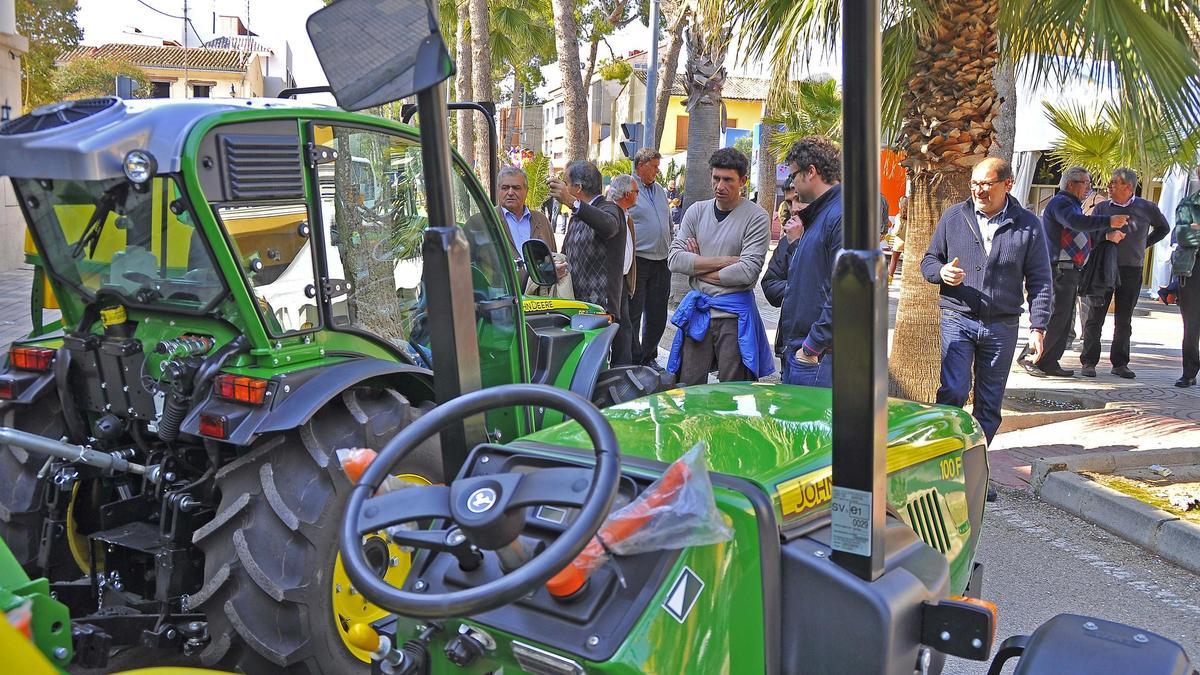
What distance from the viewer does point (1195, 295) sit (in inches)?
356

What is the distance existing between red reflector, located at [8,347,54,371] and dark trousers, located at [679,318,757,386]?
339 cm

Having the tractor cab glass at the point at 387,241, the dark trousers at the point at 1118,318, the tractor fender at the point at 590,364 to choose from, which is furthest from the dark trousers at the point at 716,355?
the dark trousers at the point at 1118,318

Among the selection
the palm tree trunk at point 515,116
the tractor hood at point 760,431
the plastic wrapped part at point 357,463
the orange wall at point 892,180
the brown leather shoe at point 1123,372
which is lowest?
the brown leather shoe at point 1123,372

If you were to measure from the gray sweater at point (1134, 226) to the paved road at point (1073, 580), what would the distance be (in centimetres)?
482

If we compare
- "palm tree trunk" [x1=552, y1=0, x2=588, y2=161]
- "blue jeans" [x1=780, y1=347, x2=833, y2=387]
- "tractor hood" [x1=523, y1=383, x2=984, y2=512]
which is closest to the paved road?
"blue jeans" [x1=780, y1=347, x2=833, y2=387]

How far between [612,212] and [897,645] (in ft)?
19.5

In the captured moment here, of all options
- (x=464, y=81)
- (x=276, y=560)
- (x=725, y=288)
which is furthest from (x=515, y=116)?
(x=276, y=560)

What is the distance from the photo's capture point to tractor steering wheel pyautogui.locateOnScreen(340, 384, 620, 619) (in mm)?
1609

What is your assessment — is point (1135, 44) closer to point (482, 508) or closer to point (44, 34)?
point (482, 508)

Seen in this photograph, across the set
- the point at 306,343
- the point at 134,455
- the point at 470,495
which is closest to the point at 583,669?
the point at 470,495

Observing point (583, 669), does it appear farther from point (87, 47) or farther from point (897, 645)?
point (87, 47)

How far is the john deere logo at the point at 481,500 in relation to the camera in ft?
5.64

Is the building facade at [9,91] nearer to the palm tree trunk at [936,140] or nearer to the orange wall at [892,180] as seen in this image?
the orange wall at [892,180]

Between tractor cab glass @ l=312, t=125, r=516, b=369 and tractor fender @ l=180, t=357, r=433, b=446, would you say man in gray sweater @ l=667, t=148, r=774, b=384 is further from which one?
tractor fender @ l=180, t=357, r=433, b=446
